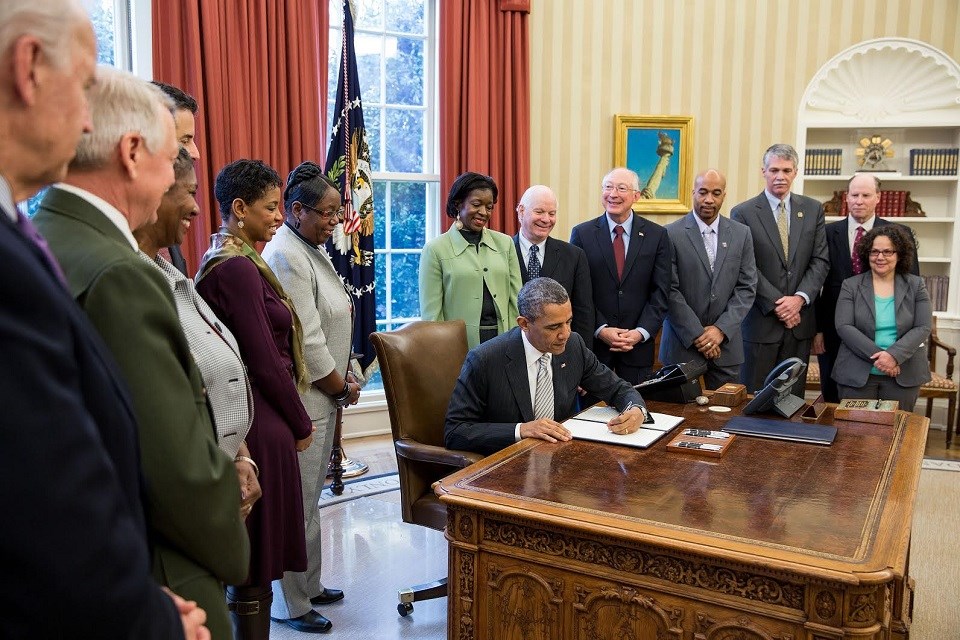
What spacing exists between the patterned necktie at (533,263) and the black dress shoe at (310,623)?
73.8 inches

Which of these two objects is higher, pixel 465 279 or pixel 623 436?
pixel 465 279

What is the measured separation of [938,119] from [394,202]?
4.24 meters

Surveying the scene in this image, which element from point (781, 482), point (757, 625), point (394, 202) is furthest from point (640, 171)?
point (757, 625)

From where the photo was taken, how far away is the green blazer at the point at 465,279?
384 centimetres

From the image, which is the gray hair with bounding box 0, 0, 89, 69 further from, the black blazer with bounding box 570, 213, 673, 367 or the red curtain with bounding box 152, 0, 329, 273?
the red curtain with bounding box 152, 0, 329, 273

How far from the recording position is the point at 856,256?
4645 millimetres

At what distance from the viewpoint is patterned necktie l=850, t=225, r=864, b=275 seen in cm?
461

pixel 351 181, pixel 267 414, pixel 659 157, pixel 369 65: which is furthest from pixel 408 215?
pixel 267 414

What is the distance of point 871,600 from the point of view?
1.65 m

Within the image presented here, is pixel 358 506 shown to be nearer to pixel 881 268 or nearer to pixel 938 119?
pixel 881 268

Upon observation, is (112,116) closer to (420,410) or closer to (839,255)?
(420,410)

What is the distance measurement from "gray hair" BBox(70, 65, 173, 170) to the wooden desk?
4.06 feet

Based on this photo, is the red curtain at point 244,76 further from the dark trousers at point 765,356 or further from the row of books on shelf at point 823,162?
the row of books on shelf at point 823,162

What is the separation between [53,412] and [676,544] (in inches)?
53.6
